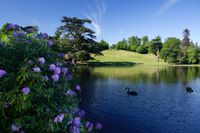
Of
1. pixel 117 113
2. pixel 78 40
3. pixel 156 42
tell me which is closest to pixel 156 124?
pixel 117 113

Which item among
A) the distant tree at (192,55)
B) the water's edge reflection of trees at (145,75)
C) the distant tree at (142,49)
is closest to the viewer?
the water's edge reflection of trees at (145,75)

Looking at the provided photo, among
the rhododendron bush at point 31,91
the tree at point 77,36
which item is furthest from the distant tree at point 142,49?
the rhododendron bush at point 31,91

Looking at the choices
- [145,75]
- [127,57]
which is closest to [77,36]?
[145,75]

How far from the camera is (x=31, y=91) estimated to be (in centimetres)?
432

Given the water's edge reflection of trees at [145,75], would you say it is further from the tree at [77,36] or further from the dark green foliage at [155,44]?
the dark green foliage at [155,44]

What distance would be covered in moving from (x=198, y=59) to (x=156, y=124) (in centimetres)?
8817

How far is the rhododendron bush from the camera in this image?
4305 millimetres

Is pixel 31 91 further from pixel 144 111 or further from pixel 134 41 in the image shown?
pixel 134 41

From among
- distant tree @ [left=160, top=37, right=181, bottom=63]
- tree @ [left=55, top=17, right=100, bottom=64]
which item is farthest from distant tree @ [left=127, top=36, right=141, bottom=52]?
tree @ [left=55, top=17, right=100, bottom=64]

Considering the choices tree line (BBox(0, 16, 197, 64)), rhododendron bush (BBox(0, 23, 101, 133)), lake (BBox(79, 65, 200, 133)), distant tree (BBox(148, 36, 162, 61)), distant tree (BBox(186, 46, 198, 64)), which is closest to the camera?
rhododendron bush (BBox(0, 23, 101, 133))

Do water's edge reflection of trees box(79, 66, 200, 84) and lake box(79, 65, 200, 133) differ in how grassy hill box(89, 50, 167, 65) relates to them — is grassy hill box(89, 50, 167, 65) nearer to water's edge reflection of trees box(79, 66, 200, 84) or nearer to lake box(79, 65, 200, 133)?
water's edge reflection of trees box(79, 66, 200, 84)

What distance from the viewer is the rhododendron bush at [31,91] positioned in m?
4.30

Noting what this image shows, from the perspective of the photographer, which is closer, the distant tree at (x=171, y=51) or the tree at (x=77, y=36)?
the tree at (x=77, y=36)

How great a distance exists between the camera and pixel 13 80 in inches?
179
